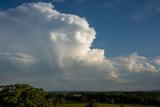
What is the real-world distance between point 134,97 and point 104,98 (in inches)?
806

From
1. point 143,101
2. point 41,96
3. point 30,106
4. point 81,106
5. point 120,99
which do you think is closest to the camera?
point 30,106

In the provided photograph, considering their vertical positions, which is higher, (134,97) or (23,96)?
(134,97)

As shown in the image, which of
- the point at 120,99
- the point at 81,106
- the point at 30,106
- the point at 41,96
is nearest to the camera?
the point at 30,106

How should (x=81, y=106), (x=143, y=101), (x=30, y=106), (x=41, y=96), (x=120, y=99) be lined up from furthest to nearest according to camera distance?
(x=120, y=99), (x=143, y=101), (x=81, y=106), (x=41, y=96), (x=30, y=106)

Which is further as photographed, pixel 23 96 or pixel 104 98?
pixel 104 98

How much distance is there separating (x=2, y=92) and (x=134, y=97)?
114 metres

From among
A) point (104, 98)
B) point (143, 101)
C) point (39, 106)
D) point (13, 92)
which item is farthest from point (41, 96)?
point (104, 98)

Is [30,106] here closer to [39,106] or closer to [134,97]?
[39,106]

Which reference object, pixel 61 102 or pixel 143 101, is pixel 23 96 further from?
pixel 143 101

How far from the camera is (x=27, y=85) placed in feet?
242

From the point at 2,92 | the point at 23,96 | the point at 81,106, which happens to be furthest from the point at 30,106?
the point at 81,106

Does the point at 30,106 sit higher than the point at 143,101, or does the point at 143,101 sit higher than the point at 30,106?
the point at 143,101

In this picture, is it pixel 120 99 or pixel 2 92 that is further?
pixel 120 99

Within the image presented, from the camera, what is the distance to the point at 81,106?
479 ft
